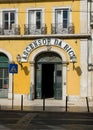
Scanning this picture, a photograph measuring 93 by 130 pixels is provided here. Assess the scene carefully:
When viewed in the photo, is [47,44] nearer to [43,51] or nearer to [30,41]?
[43,51]

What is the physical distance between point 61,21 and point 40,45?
2585mm

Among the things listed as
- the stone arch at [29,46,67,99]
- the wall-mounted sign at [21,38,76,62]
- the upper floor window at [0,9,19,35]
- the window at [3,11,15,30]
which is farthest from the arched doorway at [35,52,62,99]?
the window at [3,11,15,30]

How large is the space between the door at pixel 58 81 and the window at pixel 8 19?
16.7ft

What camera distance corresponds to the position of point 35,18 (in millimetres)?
36344

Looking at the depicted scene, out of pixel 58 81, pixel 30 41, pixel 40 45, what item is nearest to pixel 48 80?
pixel 58 81

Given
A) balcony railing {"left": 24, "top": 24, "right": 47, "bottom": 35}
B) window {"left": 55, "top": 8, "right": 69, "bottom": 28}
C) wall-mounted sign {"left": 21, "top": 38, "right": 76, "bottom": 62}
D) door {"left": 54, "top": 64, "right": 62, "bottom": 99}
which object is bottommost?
door {"left": 54, "top": 64, "right": 62, "bottom": 99}

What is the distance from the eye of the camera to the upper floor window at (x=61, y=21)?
35.6m

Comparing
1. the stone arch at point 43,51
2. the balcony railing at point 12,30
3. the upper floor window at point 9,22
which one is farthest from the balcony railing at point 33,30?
the stone arch at point 43,51

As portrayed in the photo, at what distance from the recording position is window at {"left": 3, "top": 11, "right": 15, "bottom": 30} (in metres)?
36.7

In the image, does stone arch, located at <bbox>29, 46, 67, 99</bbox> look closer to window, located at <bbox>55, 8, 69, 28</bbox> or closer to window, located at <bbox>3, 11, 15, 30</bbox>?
window, located at <bbox>55, 8, 69, 28</bbox>

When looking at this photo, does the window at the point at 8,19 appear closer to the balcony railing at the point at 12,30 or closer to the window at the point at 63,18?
the balcony railing at the point at 12,30

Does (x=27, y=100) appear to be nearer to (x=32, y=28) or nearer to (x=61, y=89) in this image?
(x=61, y=89)

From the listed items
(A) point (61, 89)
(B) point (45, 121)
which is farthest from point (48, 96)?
(B) point (45, 121)

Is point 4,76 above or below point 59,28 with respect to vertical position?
below
